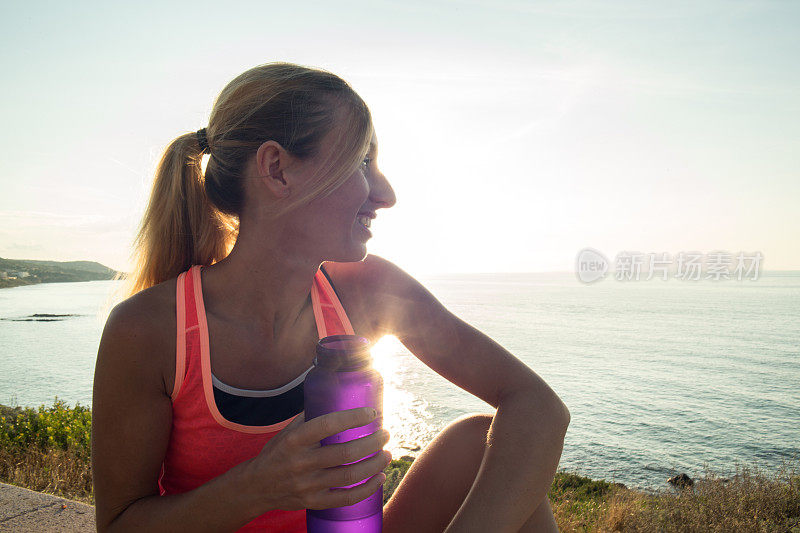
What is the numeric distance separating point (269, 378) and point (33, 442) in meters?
7.74

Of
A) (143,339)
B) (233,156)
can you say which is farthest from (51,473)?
(233,156)

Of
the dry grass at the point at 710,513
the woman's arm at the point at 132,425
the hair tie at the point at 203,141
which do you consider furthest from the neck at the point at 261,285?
the dry grass at the point at 710,513

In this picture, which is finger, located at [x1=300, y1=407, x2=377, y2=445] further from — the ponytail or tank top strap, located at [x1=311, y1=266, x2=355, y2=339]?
the ponytail

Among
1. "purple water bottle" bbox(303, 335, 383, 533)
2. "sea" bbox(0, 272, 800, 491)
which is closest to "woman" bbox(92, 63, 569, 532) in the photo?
"purple water bottle" bbox(303, 335, 383, 533)

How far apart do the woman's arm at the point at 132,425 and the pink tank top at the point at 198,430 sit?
5cm

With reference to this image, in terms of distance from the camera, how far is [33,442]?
23.9 ft

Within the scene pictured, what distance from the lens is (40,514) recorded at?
305cm

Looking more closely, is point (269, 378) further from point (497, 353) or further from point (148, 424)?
point (497, 353)

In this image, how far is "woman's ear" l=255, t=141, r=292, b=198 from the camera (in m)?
1.74

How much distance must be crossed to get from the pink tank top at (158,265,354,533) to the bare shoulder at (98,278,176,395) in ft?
0.10

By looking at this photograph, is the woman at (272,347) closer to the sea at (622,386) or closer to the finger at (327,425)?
the finger at (327,425)

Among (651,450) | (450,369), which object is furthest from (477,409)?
(450,369)

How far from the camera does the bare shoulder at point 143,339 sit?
1467 mm

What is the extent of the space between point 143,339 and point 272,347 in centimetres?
44
